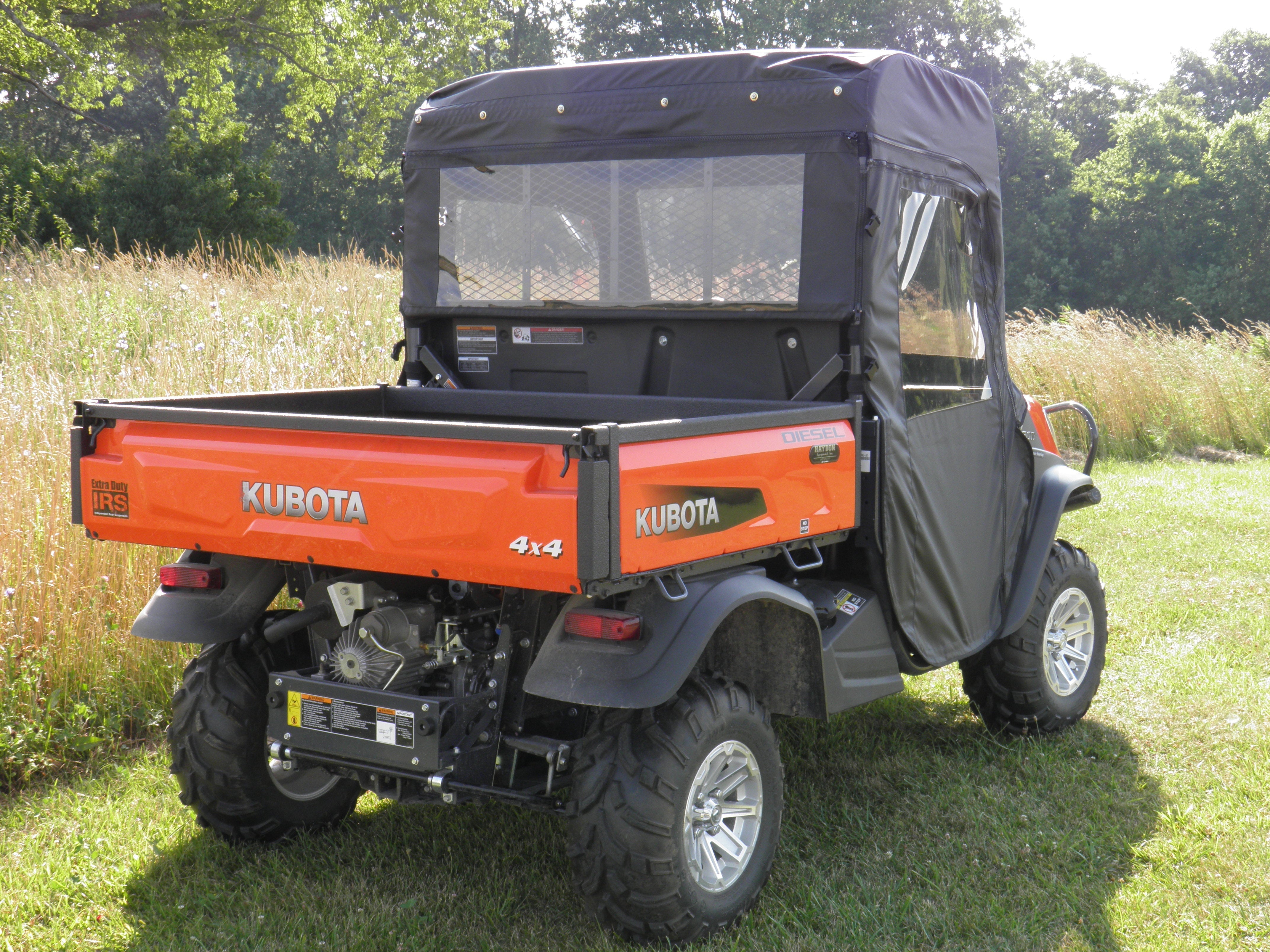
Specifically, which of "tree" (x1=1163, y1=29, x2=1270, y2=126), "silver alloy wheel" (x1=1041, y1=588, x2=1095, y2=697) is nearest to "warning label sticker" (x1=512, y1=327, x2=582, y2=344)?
"silver alloy wheel" (x1=1041, y1=588, x2=1095, y2=697)

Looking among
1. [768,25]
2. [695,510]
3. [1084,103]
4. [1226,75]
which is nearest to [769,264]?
[695,510]

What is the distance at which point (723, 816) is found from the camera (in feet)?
10.2

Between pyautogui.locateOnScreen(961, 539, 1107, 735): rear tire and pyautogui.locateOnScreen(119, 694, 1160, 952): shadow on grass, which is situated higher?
pyautogui.locateOnScreen(961, 539, 1107, 735): rear tire

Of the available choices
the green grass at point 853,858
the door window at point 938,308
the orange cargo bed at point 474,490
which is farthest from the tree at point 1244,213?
the orange cargo bed at point 474,490

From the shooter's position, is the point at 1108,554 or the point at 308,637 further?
the point at 1108,554

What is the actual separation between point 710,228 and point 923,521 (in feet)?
4.02

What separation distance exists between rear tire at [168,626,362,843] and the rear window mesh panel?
62.0 inches

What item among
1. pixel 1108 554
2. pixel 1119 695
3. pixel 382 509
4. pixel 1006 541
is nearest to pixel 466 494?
pixel 382 509

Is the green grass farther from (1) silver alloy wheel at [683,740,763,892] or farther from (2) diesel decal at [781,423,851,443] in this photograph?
(2) diesel decal at [781,423,851,443]

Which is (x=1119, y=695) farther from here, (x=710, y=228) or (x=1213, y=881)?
(x=710, y=228)

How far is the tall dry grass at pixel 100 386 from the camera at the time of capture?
14.8 ft

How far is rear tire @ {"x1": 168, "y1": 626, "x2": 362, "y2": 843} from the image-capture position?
3.48 meters

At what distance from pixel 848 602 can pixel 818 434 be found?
0.63 m

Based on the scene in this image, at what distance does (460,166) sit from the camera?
4.36 meters
